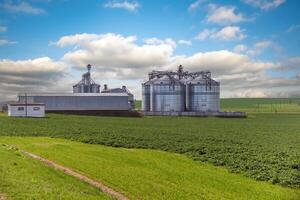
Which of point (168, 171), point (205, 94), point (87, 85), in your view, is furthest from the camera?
point (87, 85)

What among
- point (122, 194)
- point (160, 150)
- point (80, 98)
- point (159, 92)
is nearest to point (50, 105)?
point (80, 98)

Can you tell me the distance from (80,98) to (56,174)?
261 feet

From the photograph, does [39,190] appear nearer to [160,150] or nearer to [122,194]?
[122,194]

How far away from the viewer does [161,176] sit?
21312 mm

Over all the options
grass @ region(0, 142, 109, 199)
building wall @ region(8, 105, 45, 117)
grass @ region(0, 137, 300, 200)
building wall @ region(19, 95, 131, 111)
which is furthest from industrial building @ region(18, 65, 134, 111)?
grass @ region(0, 142, 109, 199)

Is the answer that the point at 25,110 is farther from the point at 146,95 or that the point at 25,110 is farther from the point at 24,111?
the point at 146,95

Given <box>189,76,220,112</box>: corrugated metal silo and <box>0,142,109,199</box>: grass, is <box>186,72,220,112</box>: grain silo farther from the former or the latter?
<box>0,142,109,199</box>: grass

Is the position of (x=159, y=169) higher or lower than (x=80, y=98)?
lower

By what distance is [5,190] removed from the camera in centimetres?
1396

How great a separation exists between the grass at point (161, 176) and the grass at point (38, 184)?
2.37 metres

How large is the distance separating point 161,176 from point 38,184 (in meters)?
8.20

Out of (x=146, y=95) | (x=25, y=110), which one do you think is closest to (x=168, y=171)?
(x=25, y=110)

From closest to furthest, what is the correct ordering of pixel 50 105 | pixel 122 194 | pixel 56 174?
pixel 122 194 → pixel 56 174 → pixel 50 105

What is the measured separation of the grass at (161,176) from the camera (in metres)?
18.2
